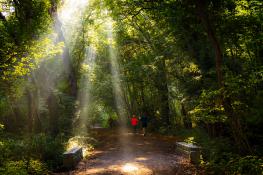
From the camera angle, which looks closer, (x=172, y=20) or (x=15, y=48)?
(x=15, y=48)

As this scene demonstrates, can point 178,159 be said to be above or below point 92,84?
below

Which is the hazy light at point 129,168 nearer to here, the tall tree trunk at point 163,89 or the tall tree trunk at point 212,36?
the tall tree trunk at point 212,36

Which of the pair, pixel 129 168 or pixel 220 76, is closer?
pixel 220 76

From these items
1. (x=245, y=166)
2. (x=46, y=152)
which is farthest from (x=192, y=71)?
(x=46, y=152)

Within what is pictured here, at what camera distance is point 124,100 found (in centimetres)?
3216

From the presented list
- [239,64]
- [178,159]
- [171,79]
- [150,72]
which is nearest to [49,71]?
[150,72]

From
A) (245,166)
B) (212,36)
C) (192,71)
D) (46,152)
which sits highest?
(212,36)

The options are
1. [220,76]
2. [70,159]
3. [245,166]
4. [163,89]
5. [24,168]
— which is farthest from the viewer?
[163,89]

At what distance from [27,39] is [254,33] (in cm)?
821

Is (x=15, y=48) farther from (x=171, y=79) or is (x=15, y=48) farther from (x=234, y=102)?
(x=171, y=79)

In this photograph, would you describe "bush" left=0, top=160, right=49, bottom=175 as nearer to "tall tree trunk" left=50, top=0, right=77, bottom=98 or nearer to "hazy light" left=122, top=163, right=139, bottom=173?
"hazy light" left=122, top=163, right=139, bottom=173

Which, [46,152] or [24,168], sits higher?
[46,152]

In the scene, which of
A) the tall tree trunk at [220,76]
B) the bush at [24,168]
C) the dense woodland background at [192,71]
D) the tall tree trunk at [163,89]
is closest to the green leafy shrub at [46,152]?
the dense woodland background at [192,71]

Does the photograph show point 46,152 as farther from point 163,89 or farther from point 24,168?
point 163,89
